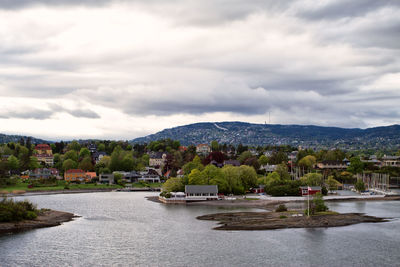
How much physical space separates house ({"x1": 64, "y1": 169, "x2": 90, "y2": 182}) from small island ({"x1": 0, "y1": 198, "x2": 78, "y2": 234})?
6423cm

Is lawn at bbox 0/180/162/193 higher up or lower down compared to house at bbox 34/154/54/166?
lower down

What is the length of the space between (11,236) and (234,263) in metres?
25.1

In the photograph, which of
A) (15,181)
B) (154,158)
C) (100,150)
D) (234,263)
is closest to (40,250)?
(234,263)

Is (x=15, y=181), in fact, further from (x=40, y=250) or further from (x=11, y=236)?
(x=40, y=250)

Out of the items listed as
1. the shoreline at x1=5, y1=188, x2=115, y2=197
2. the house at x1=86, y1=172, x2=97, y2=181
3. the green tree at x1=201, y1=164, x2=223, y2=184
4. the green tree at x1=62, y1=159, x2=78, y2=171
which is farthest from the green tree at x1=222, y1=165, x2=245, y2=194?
the green tree at x1=62, y1=159, x2=78, y2=171

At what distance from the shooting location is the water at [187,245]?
3859 centimetres

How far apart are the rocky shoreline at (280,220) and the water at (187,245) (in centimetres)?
211

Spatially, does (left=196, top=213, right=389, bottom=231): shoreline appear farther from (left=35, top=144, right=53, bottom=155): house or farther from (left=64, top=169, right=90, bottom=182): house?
(left=35, top=144, right=53, bottom=155): house

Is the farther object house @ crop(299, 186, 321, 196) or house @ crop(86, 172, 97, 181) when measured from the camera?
house @ crop(86, 172, 97, 181)

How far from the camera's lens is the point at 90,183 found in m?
123

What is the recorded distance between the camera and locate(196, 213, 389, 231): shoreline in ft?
179

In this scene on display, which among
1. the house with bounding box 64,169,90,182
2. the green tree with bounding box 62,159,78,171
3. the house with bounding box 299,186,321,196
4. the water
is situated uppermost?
the green tree with bounding box 62,159,78,171

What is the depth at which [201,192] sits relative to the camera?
287ft

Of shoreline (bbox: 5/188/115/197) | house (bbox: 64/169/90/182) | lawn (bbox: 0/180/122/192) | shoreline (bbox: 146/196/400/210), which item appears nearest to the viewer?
shoreline (bbox: 146/196/400/210)
